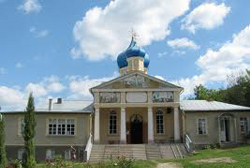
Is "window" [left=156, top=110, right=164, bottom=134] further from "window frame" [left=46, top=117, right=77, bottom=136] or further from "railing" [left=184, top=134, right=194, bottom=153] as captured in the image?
"window frame" [left=46, top=117, right=77, bottom=136]

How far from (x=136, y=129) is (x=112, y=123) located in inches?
91.2

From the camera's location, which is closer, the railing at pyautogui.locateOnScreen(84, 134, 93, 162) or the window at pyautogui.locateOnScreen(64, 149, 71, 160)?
the railing at pyautogui.locateOnScreen(84, 134, 93, 162)

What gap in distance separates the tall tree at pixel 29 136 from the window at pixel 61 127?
32.1 ft

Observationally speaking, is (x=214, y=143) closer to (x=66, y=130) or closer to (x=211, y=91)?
(x=66, y=130)

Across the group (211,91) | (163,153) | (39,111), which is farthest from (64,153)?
(211,91)

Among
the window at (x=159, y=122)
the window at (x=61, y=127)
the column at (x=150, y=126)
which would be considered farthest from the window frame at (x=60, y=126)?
the window at (x=159, y=122)

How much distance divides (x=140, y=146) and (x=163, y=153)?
229 centimetres

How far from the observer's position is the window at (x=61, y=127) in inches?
1181

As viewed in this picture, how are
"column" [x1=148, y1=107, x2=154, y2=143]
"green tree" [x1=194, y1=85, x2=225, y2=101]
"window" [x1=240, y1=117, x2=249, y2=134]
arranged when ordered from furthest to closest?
1. "green tree" [x1=194, y1=85, x2=225, y2=101]
2. "window" [x1=240, y1=117, x2=249, y2=134]
3. "column" [x1=148, y1=107, x2=154, y2=143]

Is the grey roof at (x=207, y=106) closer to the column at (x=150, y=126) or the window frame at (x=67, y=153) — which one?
the column at (x=150, y=126)

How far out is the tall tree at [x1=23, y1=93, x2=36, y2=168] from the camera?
760 inches

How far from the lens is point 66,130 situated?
98.4 ft

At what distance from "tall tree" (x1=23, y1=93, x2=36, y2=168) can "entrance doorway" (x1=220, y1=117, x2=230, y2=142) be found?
16.8 metres

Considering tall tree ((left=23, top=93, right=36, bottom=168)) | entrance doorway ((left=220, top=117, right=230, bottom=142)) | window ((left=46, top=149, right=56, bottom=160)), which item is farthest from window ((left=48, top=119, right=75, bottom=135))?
entrance doorway ((left=220, top=117, right=230, bottom=142))
